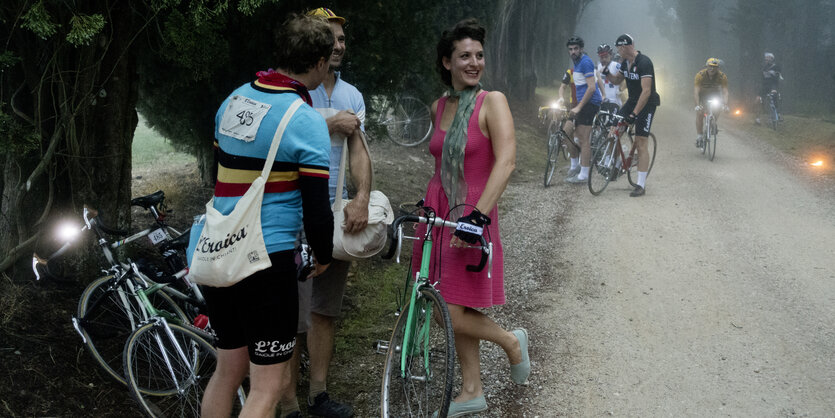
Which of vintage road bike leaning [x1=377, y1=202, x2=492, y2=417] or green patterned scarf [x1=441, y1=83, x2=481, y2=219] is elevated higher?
green patterned scarf [x1=441, y1=83, x2=481, y2=219]

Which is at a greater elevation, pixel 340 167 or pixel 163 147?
pixel 340 167

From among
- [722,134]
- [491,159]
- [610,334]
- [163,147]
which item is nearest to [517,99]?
[722,134]

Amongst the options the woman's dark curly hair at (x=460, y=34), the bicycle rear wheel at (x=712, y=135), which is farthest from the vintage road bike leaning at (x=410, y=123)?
the woman's dark curly hair at (x=460, y=34)

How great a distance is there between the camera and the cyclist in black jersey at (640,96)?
980 centimetres

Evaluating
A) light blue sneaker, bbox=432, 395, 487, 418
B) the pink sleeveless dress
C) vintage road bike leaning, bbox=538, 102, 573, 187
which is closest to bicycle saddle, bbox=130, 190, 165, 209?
the pink sleeveless dress

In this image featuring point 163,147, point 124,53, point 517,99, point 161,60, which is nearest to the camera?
point 124,53

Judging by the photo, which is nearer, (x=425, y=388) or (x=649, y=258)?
(x=425, y=388)

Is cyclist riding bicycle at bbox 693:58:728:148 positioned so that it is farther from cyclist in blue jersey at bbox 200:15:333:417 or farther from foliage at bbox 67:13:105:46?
cyclist in blue jersey at bbox 200:15:333:417

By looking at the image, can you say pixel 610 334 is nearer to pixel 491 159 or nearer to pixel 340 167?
pixel 491 159

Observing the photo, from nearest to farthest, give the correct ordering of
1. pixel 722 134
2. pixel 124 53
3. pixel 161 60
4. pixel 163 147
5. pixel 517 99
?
pixel 124 53, pixel 161 60, pixel 163 147, pixel 722 134, pixel 517 99

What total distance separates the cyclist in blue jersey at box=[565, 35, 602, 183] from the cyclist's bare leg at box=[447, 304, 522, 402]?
301 inches

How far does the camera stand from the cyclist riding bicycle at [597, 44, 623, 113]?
11.8 m

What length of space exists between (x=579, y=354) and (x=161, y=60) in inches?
152

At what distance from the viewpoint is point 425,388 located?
12.0ft
